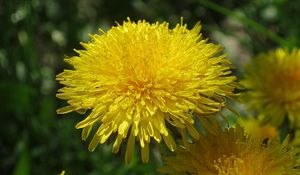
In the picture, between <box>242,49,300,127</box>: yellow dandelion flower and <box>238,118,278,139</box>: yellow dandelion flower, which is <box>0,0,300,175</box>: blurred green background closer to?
<box>242,49,300,127</box>: yellow dandelion flower

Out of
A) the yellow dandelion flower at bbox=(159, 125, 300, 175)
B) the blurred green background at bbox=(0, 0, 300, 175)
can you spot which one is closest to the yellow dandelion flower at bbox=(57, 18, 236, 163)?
the yellow dandelion flower at bbox=(159, 125, 300, 175)

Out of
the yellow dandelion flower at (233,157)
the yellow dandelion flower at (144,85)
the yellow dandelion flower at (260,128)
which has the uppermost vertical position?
the yellow dandelion flower at (144,85)

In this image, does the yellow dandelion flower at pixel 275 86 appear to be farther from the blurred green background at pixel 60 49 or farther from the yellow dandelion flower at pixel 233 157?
the yellow dandelion flower at pixel 233 157

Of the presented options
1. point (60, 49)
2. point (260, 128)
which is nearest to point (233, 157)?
point (260, 128)

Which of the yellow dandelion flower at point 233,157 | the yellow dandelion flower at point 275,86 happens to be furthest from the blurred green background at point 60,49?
the yellow dandelion flower at point 233,157

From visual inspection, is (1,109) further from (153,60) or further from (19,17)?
(153,60)

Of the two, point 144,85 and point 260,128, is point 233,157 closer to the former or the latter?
point 144,85
